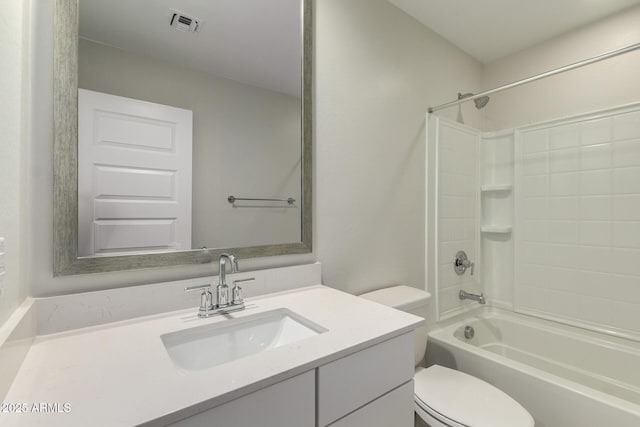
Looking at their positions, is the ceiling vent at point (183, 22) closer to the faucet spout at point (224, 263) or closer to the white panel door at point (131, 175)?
the white panel door at point (131, 175)

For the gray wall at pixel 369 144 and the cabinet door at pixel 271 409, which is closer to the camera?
the cabinet door at pixel 271 409

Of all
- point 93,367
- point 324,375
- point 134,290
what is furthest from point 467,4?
point 93,367

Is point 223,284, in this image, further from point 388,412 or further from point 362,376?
point 388,412

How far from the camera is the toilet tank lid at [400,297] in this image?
56.7 inches

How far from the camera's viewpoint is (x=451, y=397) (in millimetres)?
1248

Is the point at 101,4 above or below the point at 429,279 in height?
above

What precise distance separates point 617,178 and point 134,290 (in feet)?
8.37

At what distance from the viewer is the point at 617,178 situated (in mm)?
1734

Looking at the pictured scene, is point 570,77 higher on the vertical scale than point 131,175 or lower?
higher

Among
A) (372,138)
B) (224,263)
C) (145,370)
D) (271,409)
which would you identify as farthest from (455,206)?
(145,370)

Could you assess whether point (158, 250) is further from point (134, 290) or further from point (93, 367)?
point (93, 367)

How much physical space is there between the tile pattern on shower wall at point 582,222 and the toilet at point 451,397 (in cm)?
107

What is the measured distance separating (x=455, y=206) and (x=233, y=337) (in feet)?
5.59

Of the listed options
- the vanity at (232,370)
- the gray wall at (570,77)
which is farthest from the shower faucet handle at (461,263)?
the vanity at (232,370)
